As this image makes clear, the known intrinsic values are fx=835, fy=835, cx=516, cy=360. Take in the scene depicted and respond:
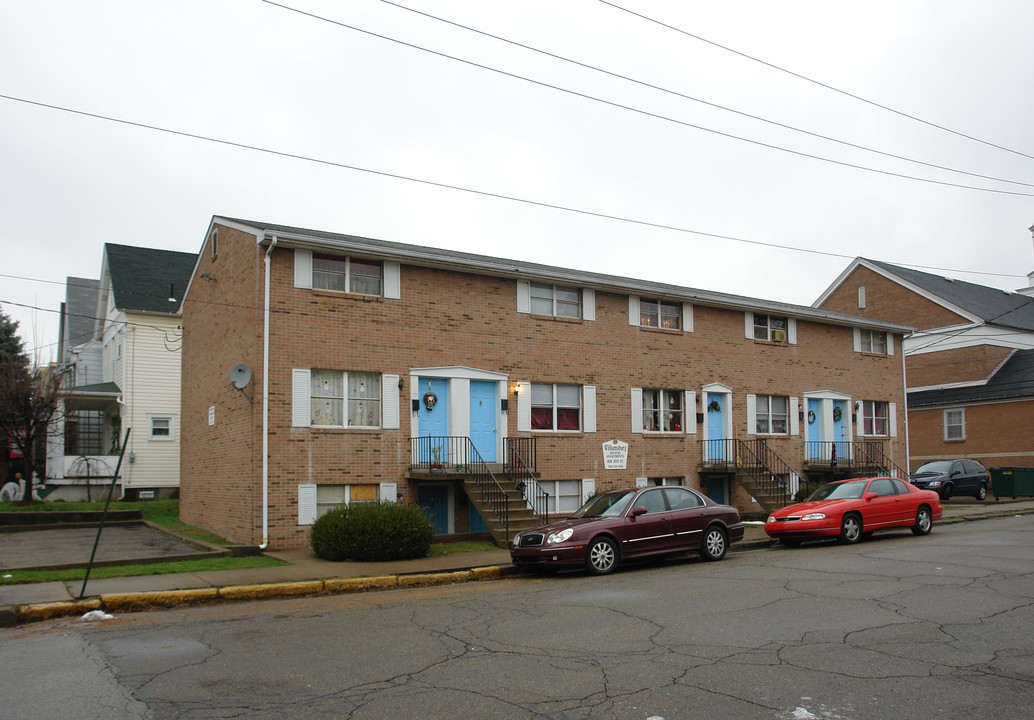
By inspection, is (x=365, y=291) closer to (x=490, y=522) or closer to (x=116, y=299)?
(x=490, y=522)

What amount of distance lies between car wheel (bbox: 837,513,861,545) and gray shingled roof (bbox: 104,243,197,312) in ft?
71.0

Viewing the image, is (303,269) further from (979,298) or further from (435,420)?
(979,298)

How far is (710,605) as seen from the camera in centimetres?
1026

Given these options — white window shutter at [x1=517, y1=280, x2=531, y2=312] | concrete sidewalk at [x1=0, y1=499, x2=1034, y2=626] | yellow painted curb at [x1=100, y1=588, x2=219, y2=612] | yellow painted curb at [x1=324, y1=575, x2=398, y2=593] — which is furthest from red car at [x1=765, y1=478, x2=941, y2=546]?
yellow painted curb at [x1=100, y1=588, x2=219, y2=612]

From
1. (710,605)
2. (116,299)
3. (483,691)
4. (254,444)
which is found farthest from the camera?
(116,299)

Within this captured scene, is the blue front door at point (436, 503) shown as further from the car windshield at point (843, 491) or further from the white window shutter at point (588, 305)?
the car windshield at point (843, 491)

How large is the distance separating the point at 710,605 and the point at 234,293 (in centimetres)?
1305

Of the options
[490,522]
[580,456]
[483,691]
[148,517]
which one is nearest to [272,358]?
[490,522]

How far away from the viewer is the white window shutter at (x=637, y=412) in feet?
73.5

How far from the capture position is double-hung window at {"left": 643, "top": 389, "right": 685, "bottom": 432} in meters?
23.1

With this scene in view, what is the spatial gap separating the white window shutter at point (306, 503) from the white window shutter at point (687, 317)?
1183 cm

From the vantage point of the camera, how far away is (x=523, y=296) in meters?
20.8

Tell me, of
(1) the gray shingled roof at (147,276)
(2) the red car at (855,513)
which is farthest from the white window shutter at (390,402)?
(1) the gray shingled roof at (147,276)

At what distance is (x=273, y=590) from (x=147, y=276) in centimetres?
2262
